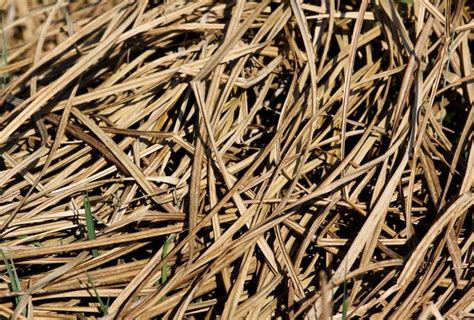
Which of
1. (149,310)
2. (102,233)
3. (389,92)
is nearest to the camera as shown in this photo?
(149,310)

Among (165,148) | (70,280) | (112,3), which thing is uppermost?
(112,3)

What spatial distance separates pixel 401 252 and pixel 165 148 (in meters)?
0.56

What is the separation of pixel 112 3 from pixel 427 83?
1152mm

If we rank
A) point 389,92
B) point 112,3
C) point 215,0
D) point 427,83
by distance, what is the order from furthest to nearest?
point 112,3 < point 215,0 < point 389,92 < point 427,83

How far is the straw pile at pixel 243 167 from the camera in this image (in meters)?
1.36

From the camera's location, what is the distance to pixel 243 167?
156cm

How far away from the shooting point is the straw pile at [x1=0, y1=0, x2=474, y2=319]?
1362 millimetres

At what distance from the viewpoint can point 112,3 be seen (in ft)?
7.56

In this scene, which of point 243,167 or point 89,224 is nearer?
point 89,224

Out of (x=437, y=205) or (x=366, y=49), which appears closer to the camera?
(x=437, y=205)

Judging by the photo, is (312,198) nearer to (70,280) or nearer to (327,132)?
(327,132)

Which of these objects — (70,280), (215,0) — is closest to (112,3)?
(215,0)

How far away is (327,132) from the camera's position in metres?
1.59

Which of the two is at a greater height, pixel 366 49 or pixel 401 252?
pixel 366 49
